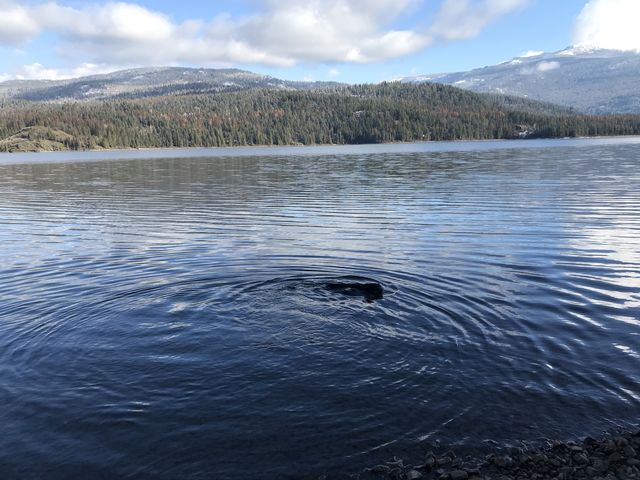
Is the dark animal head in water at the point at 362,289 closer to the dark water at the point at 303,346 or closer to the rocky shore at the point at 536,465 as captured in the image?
the dark water at the point at 303,346

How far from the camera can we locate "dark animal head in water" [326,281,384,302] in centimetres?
1784

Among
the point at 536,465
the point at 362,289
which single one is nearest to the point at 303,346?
the point at 362,289

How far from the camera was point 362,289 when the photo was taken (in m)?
18.2

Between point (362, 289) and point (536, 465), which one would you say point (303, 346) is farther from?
point (536, 465)

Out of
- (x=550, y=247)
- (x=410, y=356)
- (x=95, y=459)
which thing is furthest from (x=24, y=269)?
(x=550, y=247)

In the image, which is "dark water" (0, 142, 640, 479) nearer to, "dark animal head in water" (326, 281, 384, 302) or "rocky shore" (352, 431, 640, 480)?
"dark animal head in water" (326, 281, 384, 302)

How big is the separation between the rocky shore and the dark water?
383mm

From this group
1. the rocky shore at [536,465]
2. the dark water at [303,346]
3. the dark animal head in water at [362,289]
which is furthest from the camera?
the dark animal head in water at [362,289]

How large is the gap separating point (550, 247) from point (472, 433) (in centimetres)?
1820

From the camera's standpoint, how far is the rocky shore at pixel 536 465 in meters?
8.57

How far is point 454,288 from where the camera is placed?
62.3 ft

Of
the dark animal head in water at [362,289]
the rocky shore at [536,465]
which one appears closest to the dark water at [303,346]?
the dark animal head in water at [362,289]

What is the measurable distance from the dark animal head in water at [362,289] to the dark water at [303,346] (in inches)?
11.0

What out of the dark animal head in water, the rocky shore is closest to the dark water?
the dark animal head in water
